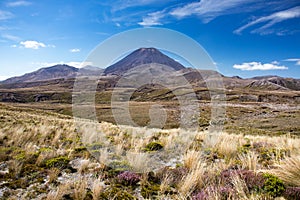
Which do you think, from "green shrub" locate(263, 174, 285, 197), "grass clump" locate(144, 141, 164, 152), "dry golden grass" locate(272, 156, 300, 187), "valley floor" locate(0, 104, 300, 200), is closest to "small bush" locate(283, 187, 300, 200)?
"valley floor" locate(0, 104, 300, 200)

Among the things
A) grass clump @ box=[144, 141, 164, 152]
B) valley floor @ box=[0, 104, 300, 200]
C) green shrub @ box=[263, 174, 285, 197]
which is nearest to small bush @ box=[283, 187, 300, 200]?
valley floor @ box=[0, 104, 300, 200]

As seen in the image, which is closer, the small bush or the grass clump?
the small bush

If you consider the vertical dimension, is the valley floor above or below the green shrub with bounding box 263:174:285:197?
below

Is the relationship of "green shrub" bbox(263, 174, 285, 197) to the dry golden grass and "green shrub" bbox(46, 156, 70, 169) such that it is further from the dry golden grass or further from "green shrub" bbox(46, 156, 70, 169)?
"green shrub" bbox(46, 156, 70, 169)

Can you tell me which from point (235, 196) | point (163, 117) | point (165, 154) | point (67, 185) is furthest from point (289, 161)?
point (163, 117)

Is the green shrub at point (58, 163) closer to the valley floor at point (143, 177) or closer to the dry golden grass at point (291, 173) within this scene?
the valley floor at point (143, 177)

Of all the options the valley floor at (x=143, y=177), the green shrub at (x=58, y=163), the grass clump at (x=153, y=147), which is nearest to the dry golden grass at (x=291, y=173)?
the valley floor at (x=143, y=177)

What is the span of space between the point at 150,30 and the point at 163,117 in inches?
1425

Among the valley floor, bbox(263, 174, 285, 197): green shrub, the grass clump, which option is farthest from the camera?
the grass clump

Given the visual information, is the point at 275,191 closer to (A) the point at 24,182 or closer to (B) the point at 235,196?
(B) the point at 235,196

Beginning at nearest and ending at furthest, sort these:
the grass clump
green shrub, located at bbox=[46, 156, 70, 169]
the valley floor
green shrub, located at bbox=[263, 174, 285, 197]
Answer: green shrub, located at bbox=[263, 174, 285, 197], the valley floor, green shrub, located at bbox=[46, 156, 70, 169], the grass clump

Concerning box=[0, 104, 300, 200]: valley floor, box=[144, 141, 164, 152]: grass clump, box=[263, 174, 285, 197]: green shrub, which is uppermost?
box=[263, 174, 285, 197]: green shrub

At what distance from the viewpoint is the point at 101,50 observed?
40.1 ft

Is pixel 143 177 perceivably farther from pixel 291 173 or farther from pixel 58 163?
pixel 291 173
